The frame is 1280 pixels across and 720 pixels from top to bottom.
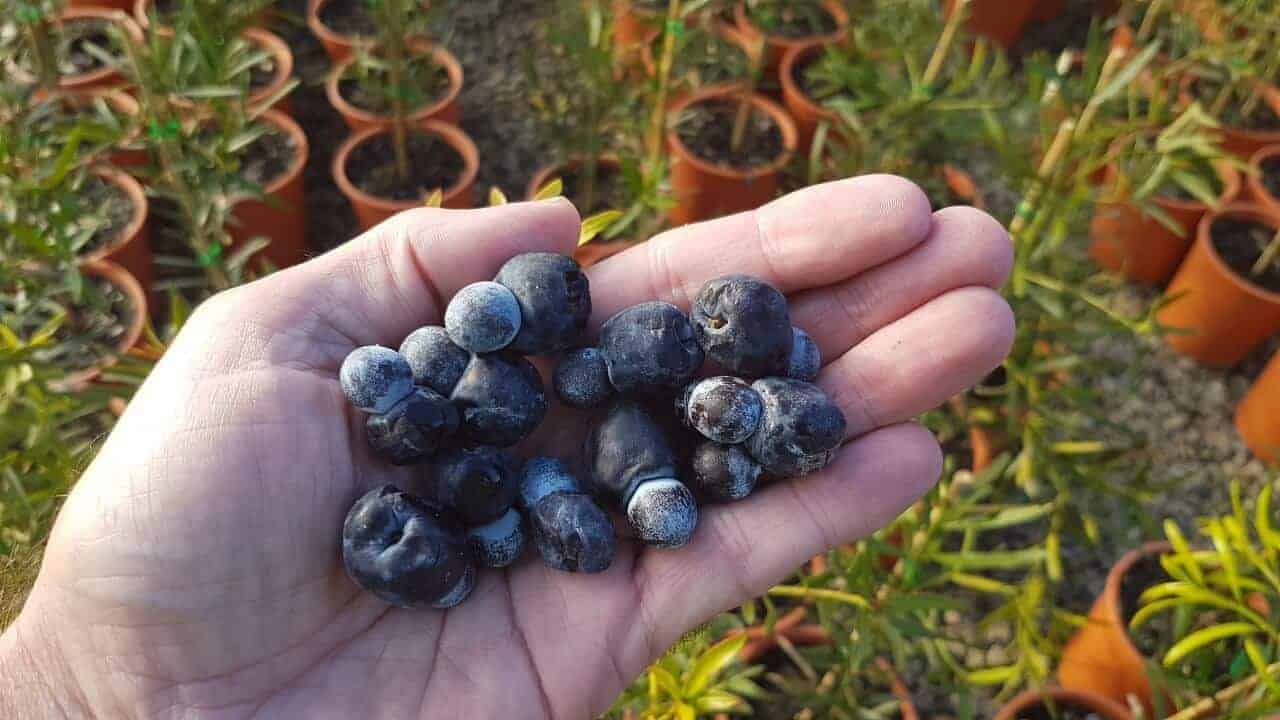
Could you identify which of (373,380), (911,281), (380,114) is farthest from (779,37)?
(373,380)

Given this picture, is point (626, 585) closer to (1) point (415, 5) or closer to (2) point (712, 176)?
(2) point (712, 176)

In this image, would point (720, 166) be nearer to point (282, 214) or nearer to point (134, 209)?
point (282, 214)

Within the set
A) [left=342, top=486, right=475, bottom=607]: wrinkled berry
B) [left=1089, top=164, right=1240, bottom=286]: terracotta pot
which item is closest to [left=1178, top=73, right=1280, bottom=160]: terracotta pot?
[left=1089, top=164, right=1240, bottom=286]: terracotta pot

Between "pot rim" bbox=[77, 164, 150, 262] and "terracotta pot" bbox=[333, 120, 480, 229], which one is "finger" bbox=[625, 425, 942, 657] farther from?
"pot rim" bbox=[77, 164, 150, 262]

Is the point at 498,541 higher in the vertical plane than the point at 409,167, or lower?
higher

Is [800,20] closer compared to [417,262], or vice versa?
[417,262]

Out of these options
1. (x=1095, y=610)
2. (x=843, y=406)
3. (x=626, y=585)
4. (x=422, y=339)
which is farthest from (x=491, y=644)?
(x=1095, y=610)
